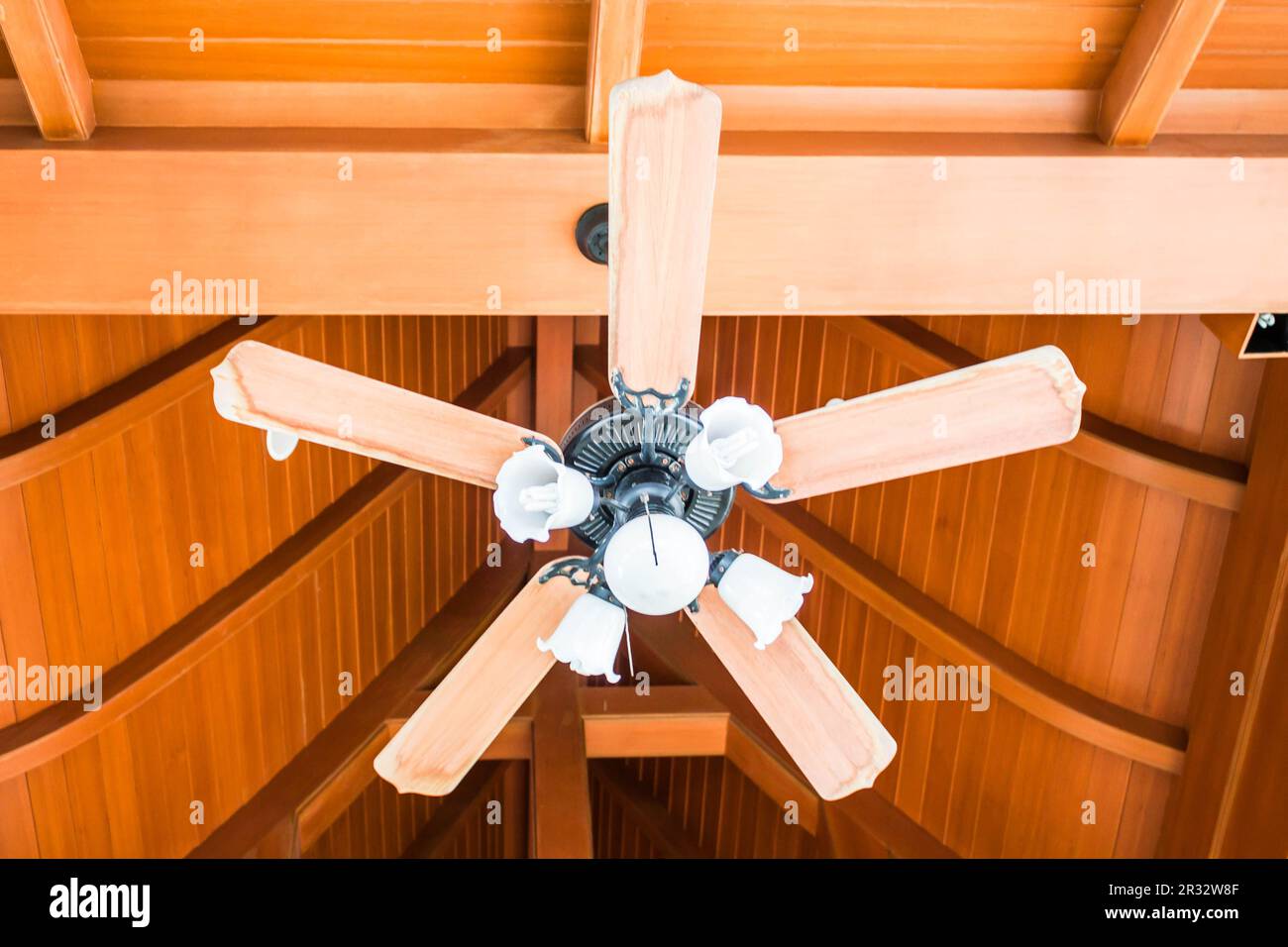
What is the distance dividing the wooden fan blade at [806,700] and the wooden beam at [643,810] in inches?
202

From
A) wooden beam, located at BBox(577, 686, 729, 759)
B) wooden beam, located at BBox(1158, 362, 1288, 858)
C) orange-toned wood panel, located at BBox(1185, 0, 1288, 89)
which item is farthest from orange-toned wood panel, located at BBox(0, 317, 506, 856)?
wooden beam, located at BBox(1158, 362, 1288, 858)

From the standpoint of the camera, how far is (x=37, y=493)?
3814 mm

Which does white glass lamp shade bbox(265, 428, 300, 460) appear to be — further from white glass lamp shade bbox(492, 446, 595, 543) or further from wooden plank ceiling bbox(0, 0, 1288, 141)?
wooden plank ceiling bbox(0, 0, 1288, 141)

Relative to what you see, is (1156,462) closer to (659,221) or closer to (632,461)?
(632,461)

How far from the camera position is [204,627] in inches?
179

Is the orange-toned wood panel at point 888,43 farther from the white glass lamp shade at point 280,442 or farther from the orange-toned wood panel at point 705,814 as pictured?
the orange-toned wood panel at point 705,814

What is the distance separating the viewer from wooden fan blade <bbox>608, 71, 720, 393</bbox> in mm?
1631

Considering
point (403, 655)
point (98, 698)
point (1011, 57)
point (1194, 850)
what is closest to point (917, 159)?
point (1011, 57)

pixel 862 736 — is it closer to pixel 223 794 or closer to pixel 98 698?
pixel 98 698

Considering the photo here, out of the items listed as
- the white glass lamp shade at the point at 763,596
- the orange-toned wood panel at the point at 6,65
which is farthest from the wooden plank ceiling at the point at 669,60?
the white glass lamp shade at the point at 763,596

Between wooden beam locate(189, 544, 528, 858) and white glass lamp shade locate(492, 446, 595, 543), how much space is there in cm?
368

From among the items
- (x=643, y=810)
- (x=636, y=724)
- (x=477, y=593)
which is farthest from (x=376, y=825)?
(x=643, y=810)

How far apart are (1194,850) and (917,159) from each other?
314 centimetres

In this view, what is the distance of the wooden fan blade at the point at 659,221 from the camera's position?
5.35ft
